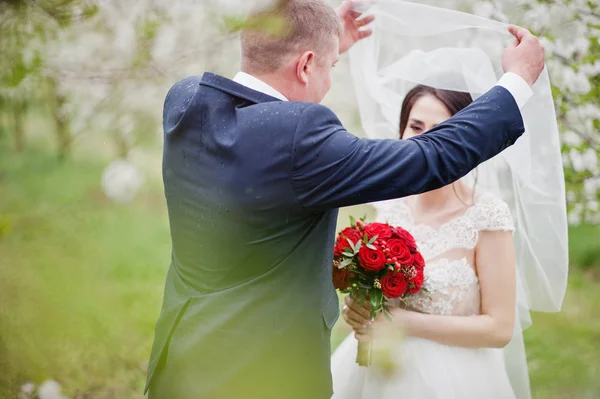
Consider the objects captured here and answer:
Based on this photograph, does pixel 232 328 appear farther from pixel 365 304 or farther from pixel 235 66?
pixel 235 66

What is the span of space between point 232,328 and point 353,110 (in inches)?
252

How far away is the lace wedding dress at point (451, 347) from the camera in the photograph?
2.79m

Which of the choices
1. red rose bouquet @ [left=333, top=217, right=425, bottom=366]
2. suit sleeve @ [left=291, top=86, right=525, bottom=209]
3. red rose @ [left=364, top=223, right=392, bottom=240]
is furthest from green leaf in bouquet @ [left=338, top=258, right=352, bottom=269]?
suit sleeve @ [left=291, top=86, right=525, bottom=209]

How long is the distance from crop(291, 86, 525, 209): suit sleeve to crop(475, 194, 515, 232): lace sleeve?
95cm

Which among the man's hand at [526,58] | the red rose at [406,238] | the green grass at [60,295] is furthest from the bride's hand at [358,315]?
the green grass at [60,295]

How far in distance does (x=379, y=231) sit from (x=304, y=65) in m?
0.89

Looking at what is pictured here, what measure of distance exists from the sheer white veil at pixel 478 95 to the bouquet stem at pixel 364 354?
2.94 ft

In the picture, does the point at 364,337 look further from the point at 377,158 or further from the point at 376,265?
the point at 377,158

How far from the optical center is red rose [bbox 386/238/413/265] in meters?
2.50

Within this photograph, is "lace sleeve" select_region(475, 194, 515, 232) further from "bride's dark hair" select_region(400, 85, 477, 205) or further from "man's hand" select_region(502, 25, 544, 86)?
"man's hand" select_region(502, 25, 544, 86)

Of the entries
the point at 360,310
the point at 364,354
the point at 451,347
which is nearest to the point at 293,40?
the point at 360,310

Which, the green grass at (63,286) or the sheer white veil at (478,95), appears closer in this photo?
the green grass at (63,286)

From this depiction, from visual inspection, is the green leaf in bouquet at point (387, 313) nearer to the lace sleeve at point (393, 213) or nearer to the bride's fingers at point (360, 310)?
the bride's fingers at point (360, 310)

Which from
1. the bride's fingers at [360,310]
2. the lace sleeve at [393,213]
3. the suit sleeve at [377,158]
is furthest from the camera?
the lace sleeve at [393,213]
